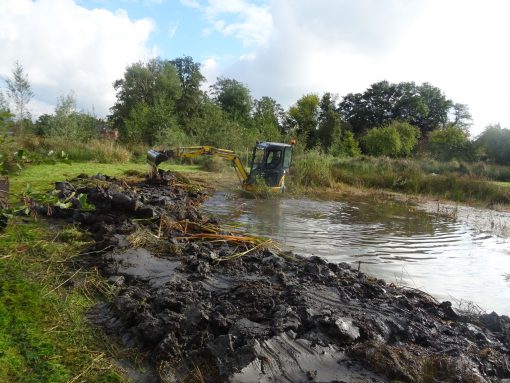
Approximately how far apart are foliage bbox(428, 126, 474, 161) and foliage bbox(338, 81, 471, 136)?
20068 mm

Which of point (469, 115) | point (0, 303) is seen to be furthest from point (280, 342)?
point (469, 115)

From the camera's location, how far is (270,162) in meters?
15.2

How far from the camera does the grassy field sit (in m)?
2.84

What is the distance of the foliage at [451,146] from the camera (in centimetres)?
4009

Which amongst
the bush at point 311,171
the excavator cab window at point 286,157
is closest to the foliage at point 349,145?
the bush at point 311,171

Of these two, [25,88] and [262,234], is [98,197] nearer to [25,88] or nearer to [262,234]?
[262,234]

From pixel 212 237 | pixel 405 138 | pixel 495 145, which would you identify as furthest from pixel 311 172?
pixel 405 138

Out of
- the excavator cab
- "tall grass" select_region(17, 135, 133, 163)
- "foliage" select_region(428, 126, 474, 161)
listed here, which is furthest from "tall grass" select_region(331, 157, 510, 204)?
"foliage" select_region(428, 126, 474, 161)

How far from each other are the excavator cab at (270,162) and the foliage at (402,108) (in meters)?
51.3

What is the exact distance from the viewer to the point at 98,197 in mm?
7414

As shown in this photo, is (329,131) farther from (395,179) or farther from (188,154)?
(188,154)

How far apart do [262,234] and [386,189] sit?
14.9 m

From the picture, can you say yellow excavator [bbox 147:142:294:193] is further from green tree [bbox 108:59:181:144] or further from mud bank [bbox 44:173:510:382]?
green tree [bbox 108:59:181:144]

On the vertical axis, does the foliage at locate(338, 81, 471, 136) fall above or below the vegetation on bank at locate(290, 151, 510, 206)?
above
